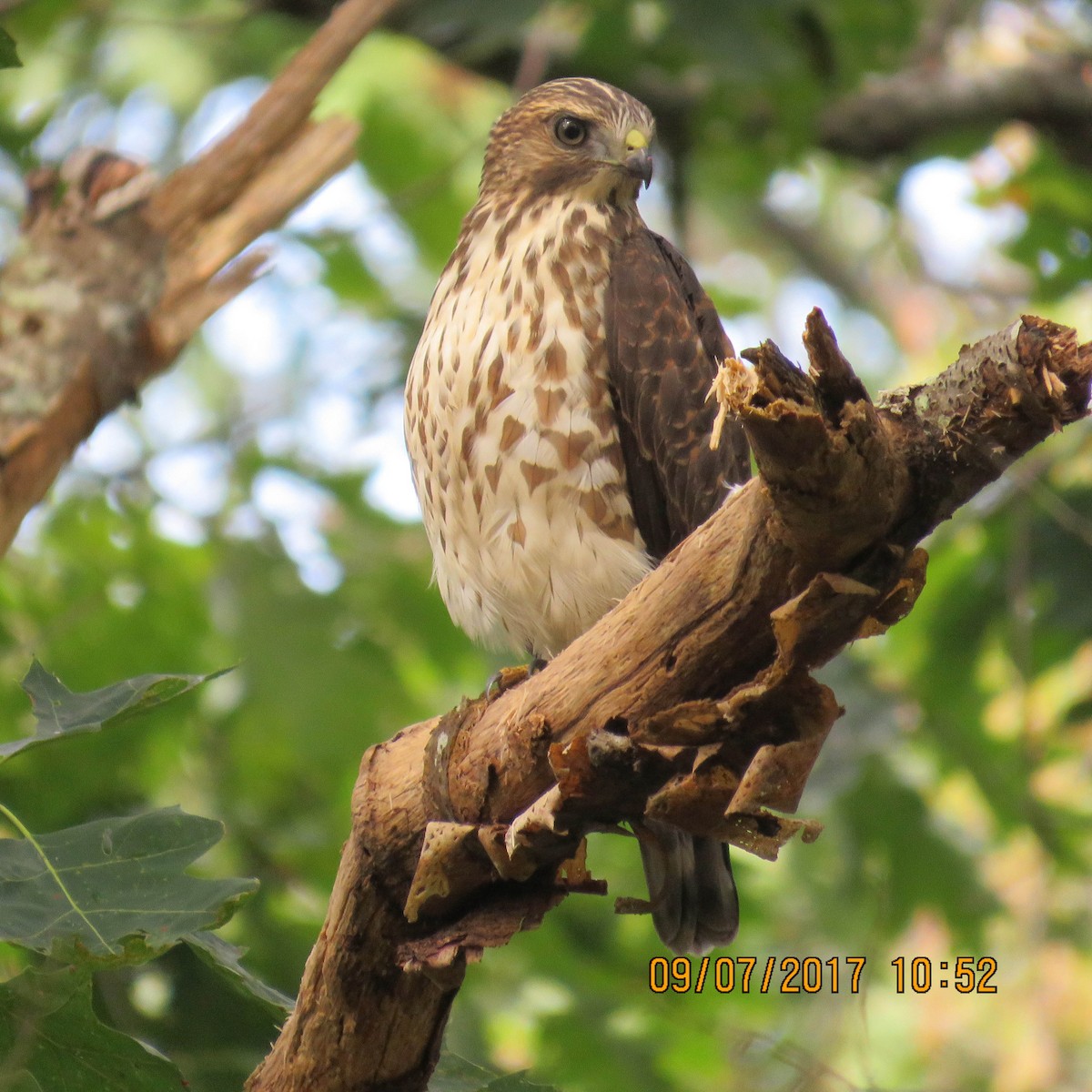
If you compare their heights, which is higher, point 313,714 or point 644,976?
point 313,714

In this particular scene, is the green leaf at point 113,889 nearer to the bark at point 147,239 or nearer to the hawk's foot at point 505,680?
the hawk's foot at point 505,680

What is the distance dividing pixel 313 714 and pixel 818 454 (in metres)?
3.89

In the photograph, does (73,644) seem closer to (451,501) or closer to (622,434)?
(451,501)

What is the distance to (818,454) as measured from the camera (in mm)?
1876

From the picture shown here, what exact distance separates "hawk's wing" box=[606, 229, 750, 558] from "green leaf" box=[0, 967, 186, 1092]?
1792 millimetres

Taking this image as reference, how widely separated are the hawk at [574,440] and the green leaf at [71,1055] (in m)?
1.44

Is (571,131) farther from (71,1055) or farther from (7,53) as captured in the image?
(71,1055)

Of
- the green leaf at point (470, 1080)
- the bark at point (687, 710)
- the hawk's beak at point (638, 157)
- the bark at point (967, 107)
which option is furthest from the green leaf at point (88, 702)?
the bark at point (967, 107)

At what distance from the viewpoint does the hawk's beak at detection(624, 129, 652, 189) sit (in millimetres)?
3938

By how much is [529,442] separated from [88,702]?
1408 mm

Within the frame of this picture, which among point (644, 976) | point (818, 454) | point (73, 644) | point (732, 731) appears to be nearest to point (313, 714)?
point (73, 644)

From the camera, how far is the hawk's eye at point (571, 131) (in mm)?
4117

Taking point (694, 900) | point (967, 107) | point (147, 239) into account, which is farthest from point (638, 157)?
point (967, 107)

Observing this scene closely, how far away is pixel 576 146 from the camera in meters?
4.12
